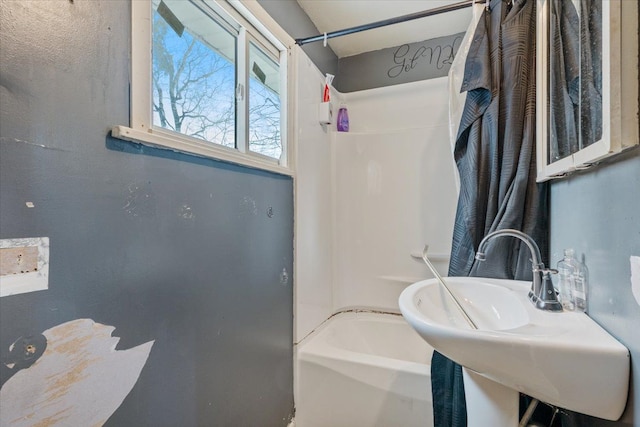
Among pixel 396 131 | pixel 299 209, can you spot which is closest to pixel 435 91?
pixel 396 131

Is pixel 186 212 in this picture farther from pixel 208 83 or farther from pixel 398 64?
pixel 398 64

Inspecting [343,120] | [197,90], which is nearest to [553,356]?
[197,90]

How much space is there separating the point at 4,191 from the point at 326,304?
65.6 inches

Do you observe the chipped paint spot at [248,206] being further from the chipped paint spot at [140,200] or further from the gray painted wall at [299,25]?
the gray painted wall at [299,25]

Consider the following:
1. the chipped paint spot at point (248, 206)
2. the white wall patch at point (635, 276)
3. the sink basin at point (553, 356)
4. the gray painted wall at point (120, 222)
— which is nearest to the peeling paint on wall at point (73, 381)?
the gray painted wall at point (120, 222)

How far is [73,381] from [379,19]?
2.17m

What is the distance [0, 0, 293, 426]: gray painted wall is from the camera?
1.89 feet

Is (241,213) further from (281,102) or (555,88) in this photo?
(555,88)

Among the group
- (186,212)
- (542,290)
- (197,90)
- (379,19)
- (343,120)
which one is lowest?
(542,290)

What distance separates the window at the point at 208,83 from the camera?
800 mm

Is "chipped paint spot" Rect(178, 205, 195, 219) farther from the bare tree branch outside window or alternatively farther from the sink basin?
the sink basin

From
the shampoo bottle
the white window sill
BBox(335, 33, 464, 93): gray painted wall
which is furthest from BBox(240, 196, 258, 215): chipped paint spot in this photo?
BBox(335, 33, 464, 93): gray painted wall

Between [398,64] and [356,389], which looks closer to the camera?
[356,389]

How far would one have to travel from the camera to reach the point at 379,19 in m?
1.87
